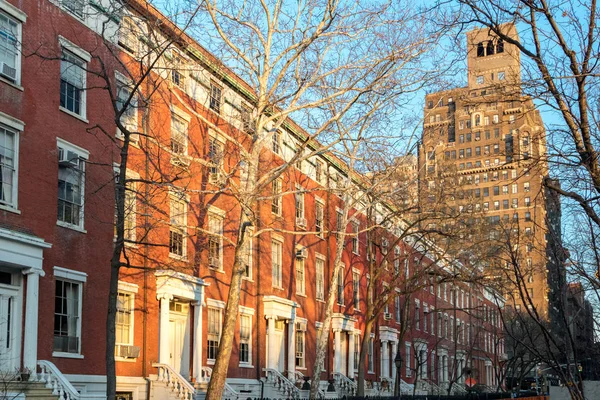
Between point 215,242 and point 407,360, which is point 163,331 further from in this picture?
point 407,360

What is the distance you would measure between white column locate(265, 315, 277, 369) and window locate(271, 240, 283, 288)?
1.94 meters

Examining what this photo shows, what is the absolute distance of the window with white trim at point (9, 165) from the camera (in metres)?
21.5

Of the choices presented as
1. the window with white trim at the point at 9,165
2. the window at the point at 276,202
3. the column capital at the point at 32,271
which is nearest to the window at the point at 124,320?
the column capital at the point at 32,271

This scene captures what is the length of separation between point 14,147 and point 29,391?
21.8 ft

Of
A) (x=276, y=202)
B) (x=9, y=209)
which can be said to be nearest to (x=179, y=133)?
(x=9, y=209)

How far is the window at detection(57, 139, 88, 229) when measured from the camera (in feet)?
77.7

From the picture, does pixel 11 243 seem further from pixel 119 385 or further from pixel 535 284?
pixel 535 284

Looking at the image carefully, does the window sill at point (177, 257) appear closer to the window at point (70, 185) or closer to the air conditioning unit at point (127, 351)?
the air conditioning unit at point (127, 351)

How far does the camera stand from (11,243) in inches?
821

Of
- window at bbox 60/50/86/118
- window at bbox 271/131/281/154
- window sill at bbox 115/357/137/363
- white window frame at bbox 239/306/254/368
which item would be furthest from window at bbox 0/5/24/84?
window at bbox 271/131/281/154

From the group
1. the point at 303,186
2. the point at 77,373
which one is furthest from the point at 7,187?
the point at 303,186

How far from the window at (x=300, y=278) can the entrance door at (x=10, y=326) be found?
2131 centimetres

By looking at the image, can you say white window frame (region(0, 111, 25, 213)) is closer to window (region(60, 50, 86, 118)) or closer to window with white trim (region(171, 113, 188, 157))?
window (region(60, 50, 86, 118))

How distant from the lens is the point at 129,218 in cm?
2375
